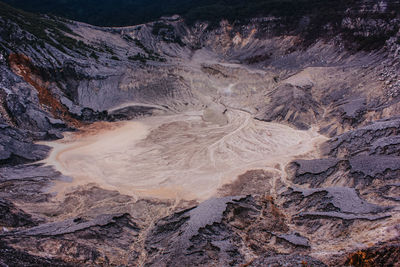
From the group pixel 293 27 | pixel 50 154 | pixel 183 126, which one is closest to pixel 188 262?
pixel 50 154

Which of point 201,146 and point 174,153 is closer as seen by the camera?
point 174,153

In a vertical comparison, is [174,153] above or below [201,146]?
below

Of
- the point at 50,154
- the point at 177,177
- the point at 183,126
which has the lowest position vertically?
the point at 177,177

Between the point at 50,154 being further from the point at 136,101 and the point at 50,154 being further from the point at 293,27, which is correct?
the point at 293,27

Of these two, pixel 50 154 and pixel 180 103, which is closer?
pixel 50 154

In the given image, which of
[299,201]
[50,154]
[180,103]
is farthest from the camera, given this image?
[180,103]

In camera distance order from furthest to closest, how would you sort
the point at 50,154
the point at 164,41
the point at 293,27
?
the point at 164,41, the point at 293,27, the point at 50,154

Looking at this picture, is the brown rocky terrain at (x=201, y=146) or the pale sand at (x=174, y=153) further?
the pale sand at (x=174, y=153)

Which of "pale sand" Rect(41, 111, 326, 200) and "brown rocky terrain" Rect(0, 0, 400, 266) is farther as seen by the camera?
"pale sand" Rect(41, 111, 326, 200)
